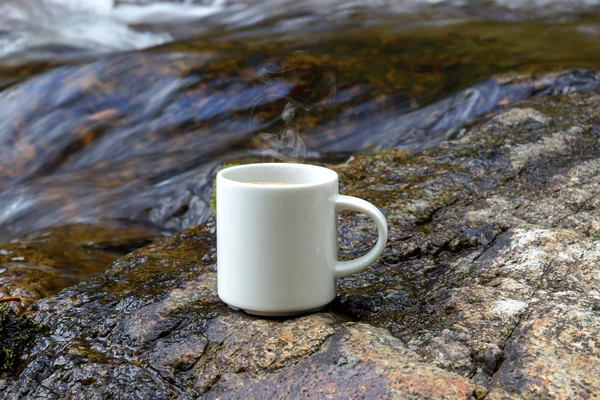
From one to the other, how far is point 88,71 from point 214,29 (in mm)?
2982

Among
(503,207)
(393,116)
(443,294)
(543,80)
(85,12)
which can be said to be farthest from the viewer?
(85,12)

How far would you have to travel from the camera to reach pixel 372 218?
1.90 meters

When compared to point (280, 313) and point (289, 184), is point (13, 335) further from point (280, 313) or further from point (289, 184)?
point (289, 184)

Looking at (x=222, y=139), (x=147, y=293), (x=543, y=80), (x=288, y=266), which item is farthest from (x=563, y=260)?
(x=222, y=139)

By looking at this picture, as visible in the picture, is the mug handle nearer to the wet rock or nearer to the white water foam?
the wet rock

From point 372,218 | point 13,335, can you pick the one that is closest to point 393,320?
point 372,218

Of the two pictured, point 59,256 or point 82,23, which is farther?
point 82,23

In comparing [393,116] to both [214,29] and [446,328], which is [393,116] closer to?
[446,328]

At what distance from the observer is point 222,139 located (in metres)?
5.36

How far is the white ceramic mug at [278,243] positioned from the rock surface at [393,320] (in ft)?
0.22

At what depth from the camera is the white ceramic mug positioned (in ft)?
5.82

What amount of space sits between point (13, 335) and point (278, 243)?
84cm

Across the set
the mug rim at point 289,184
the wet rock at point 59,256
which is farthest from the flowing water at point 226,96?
the mug rim at point 289,184

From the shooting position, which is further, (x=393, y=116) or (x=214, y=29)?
(x=214, y=29)
